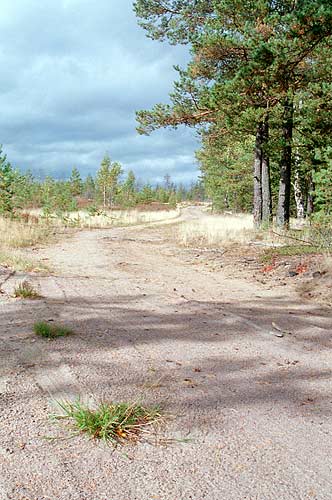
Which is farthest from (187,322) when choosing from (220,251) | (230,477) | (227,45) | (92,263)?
(227,45)

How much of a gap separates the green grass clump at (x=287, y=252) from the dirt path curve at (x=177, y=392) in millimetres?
3630

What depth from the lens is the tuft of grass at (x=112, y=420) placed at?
6.68ft

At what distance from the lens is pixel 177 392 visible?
103 inches

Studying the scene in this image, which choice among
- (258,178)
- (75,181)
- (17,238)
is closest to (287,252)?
(258,178)

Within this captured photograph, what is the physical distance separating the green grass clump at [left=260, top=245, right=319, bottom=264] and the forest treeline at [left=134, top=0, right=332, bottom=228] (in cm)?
76

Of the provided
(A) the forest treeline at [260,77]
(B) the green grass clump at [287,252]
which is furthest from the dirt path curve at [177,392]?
(A) the forest treeline at [260,77]

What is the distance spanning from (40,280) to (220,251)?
5.64 m

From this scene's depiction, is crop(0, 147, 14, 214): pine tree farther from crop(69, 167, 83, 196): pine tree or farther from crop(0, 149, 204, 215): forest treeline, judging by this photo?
crop(69, 167, 83, 196): pine tree

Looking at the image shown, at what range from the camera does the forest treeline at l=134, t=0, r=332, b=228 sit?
8.50 m

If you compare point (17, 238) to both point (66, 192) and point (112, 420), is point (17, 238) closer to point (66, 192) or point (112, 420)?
point (112, 420)

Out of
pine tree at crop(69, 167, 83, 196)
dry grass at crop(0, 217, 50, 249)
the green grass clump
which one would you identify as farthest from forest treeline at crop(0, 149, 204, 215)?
the green grass clump

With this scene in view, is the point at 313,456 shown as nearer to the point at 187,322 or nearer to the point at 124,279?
the point at 187,322

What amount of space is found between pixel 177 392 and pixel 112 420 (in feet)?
2.12

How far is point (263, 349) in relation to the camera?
3619 mm
